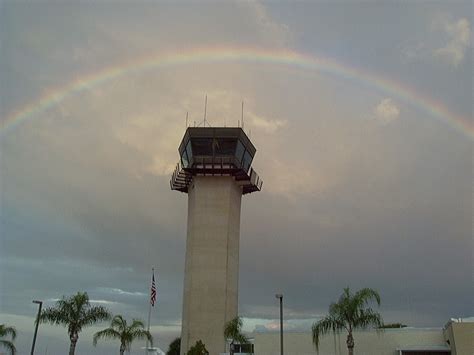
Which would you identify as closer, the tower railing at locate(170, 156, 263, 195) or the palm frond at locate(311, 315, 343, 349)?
the palm frond at locate(311, 315, 343, 349)

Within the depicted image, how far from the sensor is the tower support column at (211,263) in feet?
203

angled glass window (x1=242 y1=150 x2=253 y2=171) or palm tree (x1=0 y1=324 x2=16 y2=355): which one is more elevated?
angled glass window (x1=242 y1=150 x2=253 y2=171)

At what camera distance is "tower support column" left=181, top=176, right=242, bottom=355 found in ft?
203

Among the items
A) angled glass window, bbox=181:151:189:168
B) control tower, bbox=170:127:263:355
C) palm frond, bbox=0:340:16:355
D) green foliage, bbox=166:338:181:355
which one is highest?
angled glass window, bbox=181:151:189:168

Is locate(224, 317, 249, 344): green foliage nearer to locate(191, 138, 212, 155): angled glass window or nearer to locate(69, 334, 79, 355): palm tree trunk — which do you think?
locate(69, 334, 79, 355): palm tree trunk

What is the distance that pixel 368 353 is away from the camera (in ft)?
164

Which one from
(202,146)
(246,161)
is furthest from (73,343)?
(246,161)

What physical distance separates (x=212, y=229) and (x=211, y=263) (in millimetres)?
4260

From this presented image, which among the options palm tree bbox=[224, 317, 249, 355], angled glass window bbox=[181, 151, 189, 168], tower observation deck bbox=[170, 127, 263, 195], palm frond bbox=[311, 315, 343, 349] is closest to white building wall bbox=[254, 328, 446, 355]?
palm tree bbox=[224, 317, 249, 355]

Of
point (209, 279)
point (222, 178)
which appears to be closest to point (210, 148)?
point (222, 178)

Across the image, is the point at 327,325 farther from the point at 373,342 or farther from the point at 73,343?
the point at 73,343

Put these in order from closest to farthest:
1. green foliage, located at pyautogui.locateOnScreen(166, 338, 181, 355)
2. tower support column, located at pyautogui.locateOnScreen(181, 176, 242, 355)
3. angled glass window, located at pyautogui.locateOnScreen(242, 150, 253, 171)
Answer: tower support column, located at pyautogui.locateOnScreen(181, 176, 242, 355) → angled glass window, located at pyautogui.locateOnScreen(242, 150, 253, 171) → green foliage, located at pyautogui.locateOnScreen(166, 338, 181, 355)

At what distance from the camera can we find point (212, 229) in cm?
6525

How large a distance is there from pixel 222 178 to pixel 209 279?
515 inches
